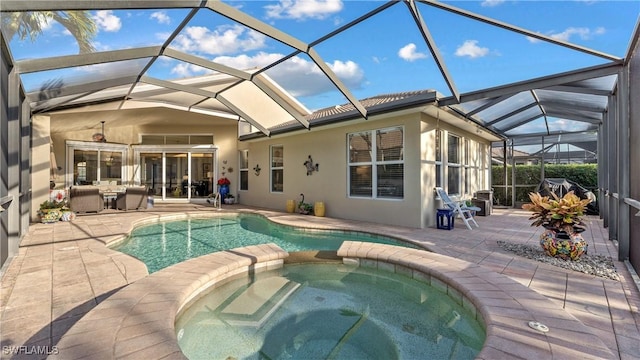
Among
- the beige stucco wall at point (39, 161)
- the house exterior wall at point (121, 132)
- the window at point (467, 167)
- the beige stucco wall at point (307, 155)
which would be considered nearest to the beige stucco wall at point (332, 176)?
the beige stucco wall at point (307, 155)

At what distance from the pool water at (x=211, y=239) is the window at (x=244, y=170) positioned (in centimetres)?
457

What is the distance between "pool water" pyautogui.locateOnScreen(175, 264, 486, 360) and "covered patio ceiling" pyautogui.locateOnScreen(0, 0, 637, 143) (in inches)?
167

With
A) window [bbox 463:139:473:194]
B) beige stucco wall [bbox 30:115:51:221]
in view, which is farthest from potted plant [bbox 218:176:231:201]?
window [bbox 463:139:473:194]

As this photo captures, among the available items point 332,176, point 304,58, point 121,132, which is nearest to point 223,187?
point 121,132

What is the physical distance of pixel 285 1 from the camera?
220 inches

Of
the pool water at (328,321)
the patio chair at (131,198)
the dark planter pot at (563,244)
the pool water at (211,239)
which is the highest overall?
the patio chair at (131,198)

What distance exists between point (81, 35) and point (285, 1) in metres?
3.54

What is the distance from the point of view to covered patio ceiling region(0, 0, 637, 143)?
4.66 metres

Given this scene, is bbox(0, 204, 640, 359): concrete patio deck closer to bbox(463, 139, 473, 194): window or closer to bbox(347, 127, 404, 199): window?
bbox(347, 127, 404, 199): window

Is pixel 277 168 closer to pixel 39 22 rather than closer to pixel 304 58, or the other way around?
pixel 304 58

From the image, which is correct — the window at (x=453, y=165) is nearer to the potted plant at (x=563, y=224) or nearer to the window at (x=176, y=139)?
the potted plant at (x=563, y=224)

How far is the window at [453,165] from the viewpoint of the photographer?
353 inches

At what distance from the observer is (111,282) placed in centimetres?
357

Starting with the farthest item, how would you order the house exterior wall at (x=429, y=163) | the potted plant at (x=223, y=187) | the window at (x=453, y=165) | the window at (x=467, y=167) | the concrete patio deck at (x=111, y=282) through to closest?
the potted plant at (x=223, y=187) < the window at (x=467, y=167) < the window at (x=453, y=165) < the house exterior wall at (x=429, y=163) < the concrete patio deck at (x=111, y=282)
